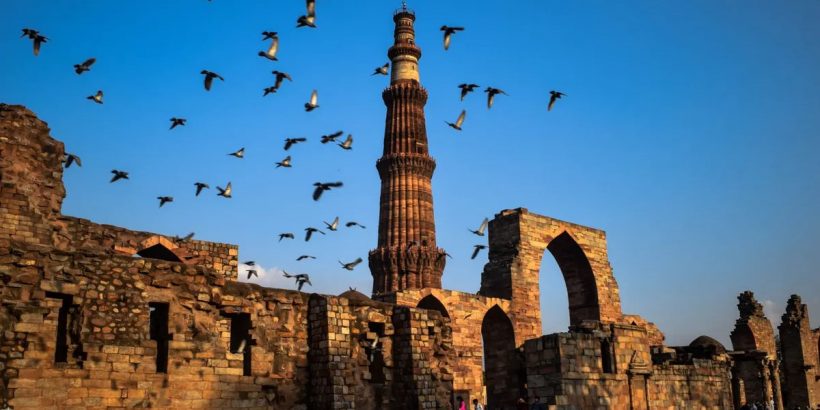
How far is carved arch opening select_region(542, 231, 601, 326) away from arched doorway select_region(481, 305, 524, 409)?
11.6 ft

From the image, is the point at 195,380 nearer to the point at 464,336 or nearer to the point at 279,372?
the point at 279,372

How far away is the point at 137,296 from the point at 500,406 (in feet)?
47.5

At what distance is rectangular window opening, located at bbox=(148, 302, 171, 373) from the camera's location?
33.6ft

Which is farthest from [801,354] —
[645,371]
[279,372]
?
[279,372]

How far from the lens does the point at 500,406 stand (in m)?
22.5

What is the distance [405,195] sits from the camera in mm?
36156

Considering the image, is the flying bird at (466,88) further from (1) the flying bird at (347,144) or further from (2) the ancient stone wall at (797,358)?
(2) the ancient stone wall at (797,358)

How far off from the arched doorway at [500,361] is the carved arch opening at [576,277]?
3544 millimetres

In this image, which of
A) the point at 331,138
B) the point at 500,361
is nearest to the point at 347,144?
the point at 331,138

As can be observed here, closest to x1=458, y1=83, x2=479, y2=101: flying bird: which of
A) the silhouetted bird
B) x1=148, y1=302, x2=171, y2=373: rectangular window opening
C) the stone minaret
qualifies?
the silhouetted bird

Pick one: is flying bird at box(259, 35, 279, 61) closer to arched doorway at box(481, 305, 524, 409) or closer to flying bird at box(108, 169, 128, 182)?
flying bird at box(108, 169, 128, 182)

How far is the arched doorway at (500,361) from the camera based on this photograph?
2255 centimetres

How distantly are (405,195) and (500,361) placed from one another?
13.0 m

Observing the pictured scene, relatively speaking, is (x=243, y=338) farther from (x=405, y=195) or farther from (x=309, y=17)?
(x=405, y=195)
